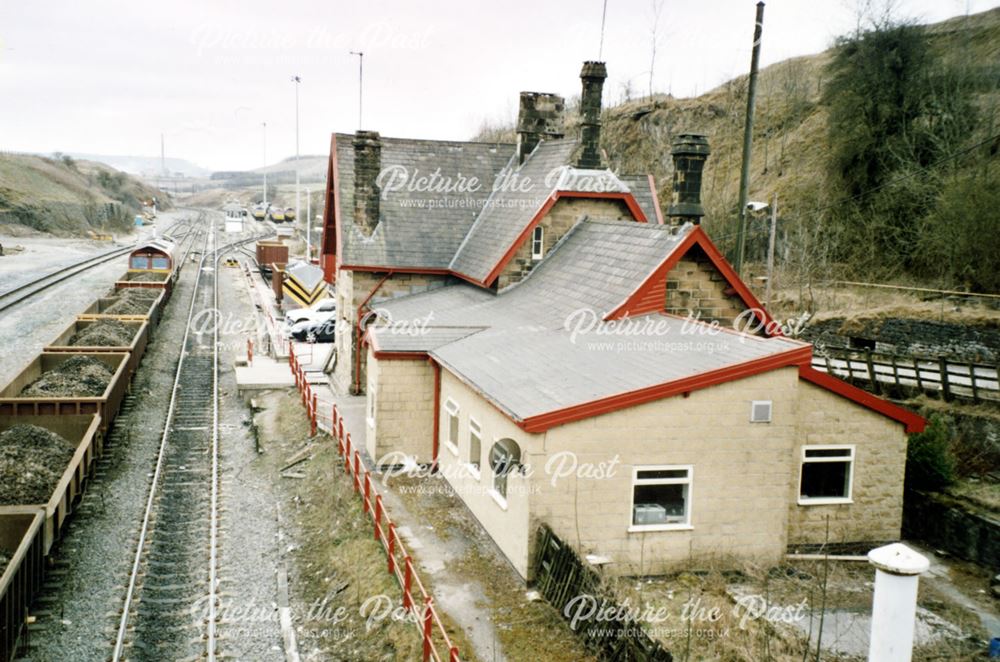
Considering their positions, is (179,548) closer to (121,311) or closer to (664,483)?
(664,483)

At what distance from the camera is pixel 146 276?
43250mm

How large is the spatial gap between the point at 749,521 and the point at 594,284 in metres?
6.72

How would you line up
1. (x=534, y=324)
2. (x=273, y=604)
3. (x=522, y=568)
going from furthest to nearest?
(x=534, y=324) → (x=273, y=604) → (x=522, y=568)

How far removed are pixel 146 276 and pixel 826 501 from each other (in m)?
38.3

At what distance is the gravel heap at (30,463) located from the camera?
14.1 metres

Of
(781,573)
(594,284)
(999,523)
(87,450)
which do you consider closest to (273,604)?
(87,450)

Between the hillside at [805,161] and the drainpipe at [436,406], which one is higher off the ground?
the hillside at [805,161]

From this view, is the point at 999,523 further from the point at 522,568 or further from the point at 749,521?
the point at 522,568

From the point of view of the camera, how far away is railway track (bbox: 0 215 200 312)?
1510 inches

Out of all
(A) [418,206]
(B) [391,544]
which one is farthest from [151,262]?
(B) [391,544]

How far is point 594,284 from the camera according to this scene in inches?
710

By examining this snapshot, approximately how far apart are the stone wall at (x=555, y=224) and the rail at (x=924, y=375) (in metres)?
7.36

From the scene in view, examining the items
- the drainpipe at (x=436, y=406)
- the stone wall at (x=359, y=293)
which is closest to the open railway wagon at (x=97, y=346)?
the stone wall at (x=359, y=293)

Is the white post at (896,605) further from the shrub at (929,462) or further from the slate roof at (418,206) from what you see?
the slate roof at (418,206)
